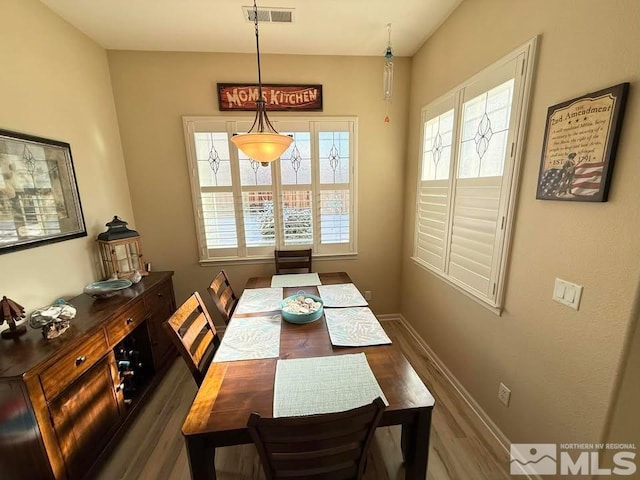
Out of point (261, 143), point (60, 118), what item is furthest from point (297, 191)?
point (60, 118)

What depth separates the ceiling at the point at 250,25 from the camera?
5.94 ft

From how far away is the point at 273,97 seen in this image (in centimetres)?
250

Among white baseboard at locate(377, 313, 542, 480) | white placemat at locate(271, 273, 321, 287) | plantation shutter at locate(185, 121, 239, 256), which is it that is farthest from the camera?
plantation shutter at locate(185, 121, 239, 256)

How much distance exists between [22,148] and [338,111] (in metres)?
2.37

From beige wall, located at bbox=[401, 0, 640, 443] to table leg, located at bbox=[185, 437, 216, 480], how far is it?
1.59m

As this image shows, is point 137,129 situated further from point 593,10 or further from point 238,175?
point 593,10

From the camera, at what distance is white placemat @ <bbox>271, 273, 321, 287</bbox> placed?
2248 mm

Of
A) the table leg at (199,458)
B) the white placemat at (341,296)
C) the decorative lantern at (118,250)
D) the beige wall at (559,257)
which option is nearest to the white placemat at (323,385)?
the table leg at (199,458)

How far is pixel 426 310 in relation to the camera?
→ 246 cm

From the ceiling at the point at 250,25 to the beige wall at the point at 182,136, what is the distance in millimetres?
116

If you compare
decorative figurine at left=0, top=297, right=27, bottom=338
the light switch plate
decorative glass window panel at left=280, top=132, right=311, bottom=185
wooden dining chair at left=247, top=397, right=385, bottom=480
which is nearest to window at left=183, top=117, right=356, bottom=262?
decorative glass window panel at left=280, top=132, right=311, bottom=185

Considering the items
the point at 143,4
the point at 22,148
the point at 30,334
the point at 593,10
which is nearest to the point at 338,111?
the point at 143,4

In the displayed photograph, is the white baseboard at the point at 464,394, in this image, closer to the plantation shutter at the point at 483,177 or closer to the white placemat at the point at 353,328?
the plantation shutter at the point at 483,177

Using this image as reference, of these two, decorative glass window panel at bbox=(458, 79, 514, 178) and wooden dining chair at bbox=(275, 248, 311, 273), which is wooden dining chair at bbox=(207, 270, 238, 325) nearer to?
wooden dining chair at bbox=(275, 248, 311, 273)
